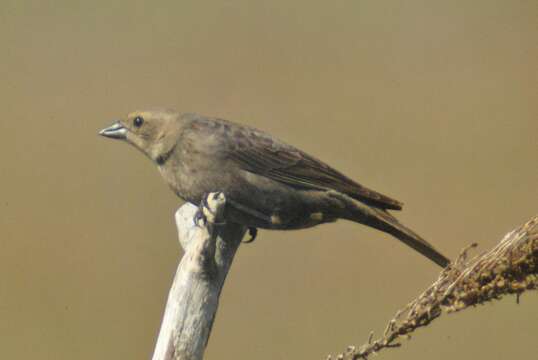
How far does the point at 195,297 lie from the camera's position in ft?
10.5

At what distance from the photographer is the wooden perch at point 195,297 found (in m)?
3.10

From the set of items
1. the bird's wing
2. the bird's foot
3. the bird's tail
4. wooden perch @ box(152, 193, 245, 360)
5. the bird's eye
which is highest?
the bird's eye

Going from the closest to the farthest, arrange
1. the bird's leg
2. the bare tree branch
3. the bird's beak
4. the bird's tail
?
the bare tree branch < the bird's tail < the bird's beak < the bird's leg

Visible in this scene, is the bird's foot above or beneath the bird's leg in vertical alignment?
beneath

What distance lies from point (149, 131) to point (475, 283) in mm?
1743

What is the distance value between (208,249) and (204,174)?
0.40 metres

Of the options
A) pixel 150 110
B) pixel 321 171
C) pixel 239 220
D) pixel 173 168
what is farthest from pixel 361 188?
pixel 150 110

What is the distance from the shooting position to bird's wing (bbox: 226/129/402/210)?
3.39 meters

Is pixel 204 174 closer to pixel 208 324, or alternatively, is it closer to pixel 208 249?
pixel 208 249

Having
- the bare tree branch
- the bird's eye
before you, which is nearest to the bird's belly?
the bird's eye

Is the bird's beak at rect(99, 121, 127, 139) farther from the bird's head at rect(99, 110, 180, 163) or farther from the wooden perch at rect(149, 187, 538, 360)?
the wooden perch at rect(149, 187, 538, 360)

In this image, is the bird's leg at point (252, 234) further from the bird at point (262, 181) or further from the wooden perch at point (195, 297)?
the wooden perch at point (195, 297)

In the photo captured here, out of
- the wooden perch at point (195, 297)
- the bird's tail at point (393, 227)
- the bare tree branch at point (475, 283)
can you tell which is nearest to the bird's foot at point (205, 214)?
the wooden perch at point (195, 297)

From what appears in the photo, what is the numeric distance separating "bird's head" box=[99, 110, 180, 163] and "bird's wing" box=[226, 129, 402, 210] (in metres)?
0.31
